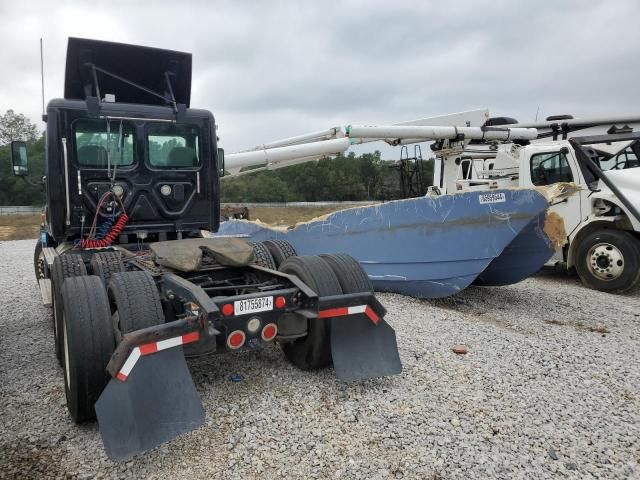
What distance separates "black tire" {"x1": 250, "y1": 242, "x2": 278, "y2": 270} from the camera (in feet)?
16.4

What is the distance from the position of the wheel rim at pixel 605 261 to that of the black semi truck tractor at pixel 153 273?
5787 millimetres

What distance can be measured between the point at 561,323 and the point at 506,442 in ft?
12.3

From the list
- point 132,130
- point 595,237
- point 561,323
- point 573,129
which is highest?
point 573,129

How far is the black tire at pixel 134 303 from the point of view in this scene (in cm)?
338

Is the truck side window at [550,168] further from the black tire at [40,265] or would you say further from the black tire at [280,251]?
the black tire at [40,265]

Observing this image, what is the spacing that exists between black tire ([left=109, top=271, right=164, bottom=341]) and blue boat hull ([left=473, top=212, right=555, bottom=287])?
4.81 m

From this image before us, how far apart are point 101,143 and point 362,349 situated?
3.41m

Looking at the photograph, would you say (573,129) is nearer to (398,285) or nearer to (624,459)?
(398,285)

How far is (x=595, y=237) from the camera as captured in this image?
330 inches

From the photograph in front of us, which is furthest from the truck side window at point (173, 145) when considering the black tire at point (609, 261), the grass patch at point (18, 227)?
the grass patch at point (18, 227)

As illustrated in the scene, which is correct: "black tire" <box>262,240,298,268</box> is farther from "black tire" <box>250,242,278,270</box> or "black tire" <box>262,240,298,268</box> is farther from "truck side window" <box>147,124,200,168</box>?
"truck side window" <box>147,124,200,168</box>

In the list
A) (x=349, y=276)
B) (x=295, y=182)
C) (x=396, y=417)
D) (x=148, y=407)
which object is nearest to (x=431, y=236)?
(x=349, y=276)

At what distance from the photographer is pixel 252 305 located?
3.48m

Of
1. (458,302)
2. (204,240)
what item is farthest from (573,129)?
(204,240)
